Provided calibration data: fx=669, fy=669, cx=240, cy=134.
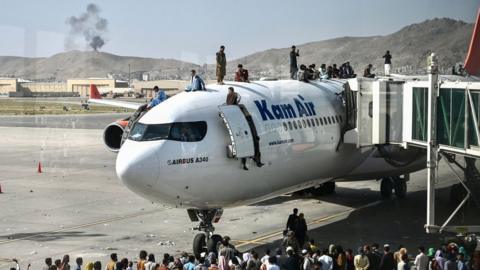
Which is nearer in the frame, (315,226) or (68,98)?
(315,226)

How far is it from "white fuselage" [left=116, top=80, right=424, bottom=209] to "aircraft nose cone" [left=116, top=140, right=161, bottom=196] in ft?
0.07

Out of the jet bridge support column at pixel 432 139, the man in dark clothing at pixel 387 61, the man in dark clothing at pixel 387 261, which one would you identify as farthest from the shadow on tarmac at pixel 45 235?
the man in dark clothing at pixel 387 61

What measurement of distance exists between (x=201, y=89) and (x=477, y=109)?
271 inches

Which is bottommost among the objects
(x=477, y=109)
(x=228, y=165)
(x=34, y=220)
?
(x=34, y=220)

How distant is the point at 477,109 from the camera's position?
48.6 feet

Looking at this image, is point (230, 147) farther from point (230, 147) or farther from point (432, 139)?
point (432, 139)

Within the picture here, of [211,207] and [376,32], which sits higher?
[376,32]

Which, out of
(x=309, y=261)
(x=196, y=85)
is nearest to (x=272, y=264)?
(x=309, y=261)

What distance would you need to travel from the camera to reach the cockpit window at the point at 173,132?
1570 centimetres

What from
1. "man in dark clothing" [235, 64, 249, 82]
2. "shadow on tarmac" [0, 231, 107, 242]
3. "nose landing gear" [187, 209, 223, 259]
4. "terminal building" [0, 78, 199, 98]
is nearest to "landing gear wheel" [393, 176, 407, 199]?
"man in dark clothing" [235, 64, 249, 82]

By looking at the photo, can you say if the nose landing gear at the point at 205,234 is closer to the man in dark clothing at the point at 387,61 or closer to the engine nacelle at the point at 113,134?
the engine nacelle at the point at 113,134

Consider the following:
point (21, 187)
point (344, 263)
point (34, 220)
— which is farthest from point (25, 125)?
point (344, 263)

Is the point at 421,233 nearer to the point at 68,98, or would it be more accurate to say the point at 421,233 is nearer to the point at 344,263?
the point at 344,263

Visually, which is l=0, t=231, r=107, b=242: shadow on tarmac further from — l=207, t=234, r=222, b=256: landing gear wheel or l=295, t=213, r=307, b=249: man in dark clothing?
l=295, t=213, r=307, b=249: man in dark clothing
